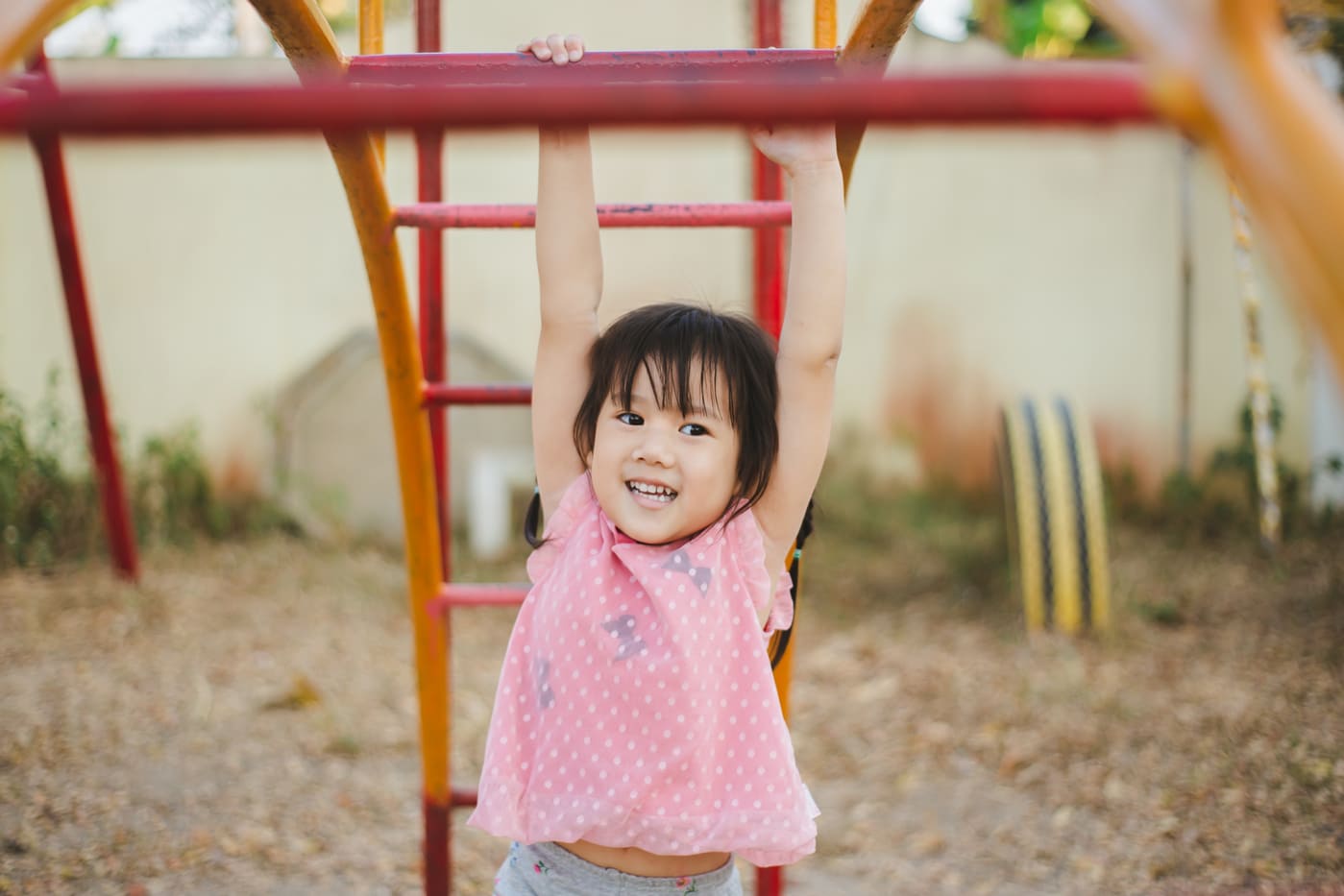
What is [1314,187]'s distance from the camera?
0.59 m

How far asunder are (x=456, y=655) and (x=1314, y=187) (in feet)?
9.50

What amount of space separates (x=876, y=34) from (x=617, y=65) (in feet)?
0.90

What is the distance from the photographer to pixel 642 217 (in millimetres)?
1453

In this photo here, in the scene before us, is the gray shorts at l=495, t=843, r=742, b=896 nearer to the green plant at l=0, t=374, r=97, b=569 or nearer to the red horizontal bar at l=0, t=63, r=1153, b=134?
the red horizontal bar at l=0, t=63, r=1153, b=134

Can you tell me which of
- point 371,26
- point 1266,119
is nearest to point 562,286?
point 371,26

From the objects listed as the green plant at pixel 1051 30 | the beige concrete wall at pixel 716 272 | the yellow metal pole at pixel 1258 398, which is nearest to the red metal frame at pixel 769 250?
the yellow metal pole at pixel 1258 398

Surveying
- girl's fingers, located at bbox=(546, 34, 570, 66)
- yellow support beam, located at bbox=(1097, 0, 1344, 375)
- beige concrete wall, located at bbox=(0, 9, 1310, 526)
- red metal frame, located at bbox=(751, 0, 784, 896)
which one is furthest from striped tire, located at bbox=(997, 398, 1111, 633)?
yellow support beam, located at bbox=(1097, 0, 1344, 375)

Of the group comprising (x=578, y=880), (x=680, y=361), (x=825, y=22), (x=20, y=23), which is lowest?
(x=578, y=880)

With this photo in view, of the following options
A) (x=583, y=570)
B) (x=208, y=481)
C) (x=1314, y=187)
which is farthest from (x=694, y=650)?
(x=208, y=481)

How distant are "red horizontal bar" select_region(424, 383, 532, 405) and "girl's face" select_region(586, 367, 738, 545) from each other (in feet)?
1.32

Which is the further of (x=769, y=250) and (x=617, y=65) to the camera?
(x=769, y=250)

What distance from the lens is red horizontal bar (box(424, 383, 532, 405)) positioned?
1.60 meters

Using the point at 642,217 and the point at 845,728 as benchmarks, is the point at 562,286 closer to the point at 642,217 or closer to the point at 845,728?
the point at 642,217

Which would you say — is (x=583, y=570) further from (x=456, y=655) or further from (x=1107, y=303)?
(x=1107, y=303)
